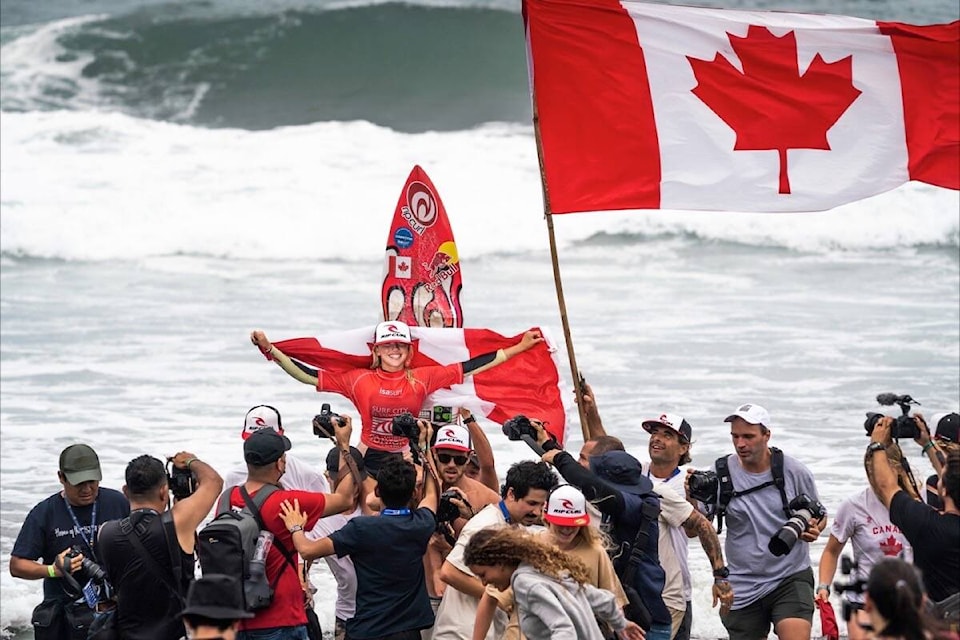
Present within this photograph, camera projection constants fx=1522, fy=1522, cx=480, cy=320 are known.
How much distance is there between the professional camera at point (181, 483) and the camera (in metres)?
6.39

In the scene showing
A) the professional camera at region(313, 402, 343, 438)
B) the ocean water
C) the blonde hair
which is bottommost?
the ocean water

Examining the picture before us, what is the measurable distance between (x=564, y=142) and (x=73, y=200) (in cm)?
1878

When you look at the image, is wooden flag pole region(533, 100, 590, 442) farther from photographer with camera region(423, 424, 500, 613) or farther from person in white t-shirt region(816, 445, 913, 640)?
person in white t-shirt region(816, 445, 913, 640)

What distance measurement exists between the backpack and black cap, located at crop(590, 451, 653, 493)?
1.37m

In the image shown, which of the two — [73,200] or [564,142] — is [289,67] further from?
[564,142]

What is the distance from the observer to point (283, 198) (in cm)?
2641

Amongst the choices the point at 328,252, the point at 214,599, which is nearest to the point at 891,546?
the point at 214,599

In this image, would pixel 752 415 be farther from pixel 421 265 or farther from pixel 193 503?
pixel 421 265

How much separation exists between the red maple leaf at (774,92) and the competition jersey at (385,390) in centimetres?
231

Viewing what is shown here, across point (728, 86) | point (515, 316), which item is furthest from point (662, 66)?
point (515, 316)

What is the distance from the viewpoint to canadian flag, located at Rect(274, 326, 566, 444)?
8102 mm

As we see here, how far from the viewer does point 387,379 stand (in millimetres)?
7816

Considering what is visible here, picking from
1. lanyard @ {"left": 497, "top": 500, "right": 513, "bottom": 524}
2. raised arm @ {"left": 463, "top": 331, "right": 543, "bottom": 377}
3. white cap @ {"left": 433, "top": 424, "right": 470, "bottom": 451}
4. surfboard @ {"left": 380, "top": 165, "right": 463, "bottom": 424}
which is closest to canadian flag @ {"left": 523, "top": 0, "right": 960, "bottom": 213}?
raised arm @ {"left": 463, "top": 331, "right": 543, "bottom": 377}

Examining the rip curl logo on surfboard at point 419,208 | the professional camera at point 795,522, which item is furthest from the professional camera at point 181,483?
the rip curl logo on surfboard at point 419,208
